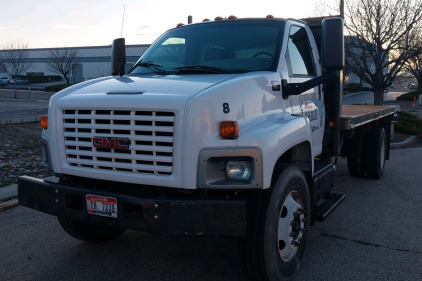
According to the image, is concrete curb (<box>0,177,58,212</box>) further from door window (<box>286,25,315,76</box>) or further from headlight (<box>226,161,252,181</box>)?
door window (<box>286,25,315,76</box>)

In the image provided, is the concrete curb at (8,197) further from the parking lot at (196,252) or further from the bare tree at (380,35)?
the bare tree at (380,35)

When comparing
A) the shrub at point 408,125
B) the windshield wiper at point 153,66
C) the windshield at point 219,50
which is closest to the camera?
the windshield at point 219,50

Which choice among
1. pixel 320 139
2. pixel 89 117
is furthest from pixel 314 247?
pixel 89 117

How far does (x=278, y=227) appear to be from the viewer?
3814 millimetres

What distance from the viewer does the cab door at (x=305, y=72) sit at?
4.67 metres

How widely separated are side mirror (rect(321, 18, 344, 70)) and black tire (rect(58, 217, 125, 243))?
283cm

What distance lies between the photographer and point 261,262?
3564 millimetres

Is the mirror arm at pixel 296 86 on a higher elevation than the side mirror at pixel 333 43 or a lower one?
lower

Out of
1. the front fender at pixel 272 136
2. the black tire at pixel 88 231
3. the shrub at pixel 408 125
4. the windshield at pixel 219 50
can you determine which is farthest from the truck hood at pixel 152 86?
the shrub at pixel 408 125

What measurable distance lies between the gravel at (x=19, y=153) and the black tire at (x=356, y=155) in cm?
503

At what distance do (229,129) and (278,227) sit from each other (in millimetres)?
993

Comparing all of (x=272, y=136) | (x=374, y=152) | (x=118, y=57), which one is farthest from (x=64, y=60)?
(x=272, y=136)

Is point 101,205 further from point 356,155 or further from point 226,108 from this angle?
point 356,155

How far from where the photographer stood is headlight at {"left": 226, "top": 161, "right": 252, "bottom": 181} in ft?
11.1
